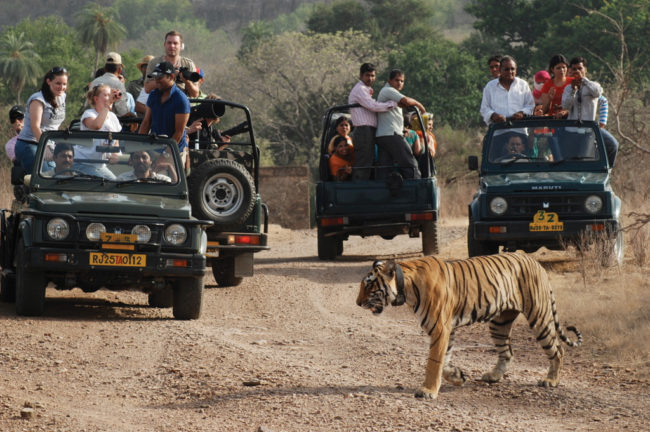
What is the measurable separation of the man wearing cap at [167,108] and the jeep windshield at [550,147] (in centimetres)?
417

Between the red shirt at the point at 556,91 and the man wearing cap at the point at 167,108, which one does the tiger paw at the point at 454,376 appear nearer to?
the man wearing cap at the point at 167,108

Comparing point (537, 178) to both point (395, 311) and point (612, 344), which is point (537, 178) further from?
point (612, 344)

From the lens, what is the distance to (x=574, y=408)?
6.83 meters

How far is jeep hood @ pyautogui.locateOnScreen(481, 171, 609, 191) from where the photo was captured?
12.5 metres

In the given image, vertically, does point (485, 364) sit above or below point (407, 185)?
below

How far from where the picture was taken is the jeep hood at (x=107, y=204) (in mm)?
9250

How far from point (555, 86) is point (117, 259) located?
666cm

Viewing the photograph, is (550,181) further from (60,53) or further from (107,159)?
(60,53)

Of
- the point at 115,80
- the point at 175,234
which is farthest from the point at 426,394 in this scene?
the point at 115,80

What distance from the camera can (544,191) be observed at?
41.0 feet

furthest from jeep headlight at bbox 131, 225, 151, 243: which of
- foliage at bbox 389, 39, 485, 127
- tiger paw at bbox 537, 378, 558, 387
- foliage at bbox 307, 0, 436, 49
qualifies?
foliage at bbox 307, 0, 436, 49

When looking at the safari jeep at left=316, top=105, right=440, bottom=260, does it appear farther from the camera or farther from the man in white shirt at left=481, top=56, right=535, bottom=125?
the camera

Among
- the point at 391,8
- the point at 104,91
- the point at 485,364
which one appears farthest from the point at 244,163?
the point at 391,8

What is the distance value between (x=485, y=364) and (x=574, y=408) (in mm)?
1492
